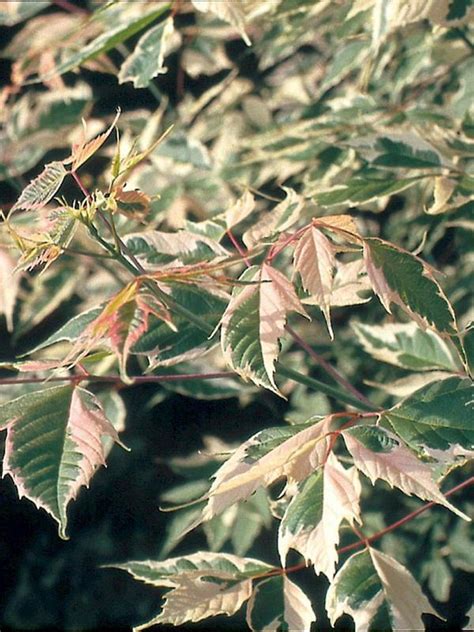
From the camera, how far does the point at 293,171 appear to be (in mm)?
1541

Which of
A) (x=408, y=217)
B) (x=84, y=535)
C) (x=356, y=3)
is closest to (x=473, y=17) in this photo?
(x=356, y=3)

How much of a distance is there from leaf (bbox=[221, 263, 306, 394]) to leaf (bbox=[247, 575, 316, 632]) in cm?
24

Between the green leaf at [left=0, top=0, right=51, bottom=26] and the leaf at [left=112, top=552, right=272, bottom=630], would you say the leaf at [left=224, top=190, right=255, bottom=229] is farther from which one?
the green leaf at [left=0, top=0, right=51, bottom=26]

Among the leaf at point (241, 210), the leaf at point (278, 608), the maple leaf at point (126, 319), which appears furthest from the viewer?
the leaf at point (241, 210)

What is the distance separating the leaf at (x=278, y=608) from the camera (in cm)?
85

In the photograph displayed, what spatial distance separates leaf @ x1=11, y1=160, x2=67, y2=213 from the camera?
0.74 m

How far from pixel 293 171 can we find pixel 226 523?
1.88 feet

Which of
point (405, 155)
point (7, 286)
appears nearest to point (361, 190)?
point (405, 155)

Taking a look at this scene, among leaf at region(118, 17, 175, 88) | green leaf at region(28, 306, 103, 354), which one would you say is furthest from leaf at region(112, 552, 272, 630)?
leaf at region(118, 17, 175, 88)

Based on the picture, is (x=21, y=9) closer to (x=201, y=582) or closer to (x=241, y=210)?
(x=241, y=210)

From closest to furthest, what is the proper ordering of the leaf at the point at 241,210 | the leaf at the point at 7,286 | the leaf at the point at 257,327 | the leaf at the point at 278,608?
the leaf at the point at 257,327
the leaf at the point at 278,608
the leaf at the point at 241,210
the leaf at the point at 7,286

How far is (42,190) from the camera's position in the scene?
747 mm

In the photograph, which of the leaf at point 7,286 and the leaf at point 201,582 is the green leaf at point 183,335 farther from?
the leaf at point 7,286

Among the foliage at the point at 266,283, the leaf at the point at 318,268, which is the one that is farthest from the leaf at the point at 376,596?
the leaf at the point at 318,268
